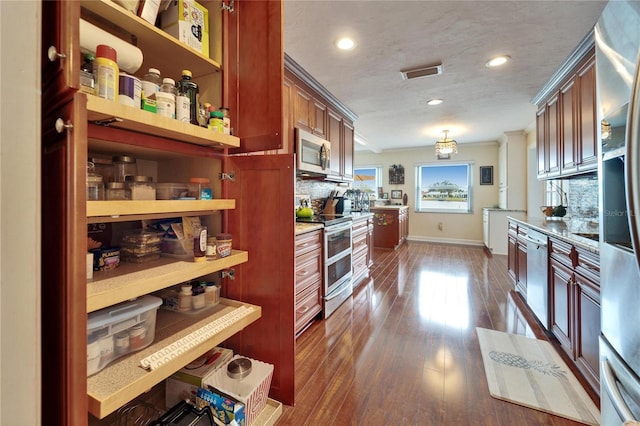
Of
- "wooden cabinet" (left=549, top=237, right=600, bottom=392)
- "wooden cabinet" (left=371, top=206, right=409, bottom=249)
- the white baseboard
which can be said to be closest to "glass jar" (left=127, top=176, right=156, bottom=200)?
"wooden cabinet" (left=549, top=237, right=600, bottom=392)

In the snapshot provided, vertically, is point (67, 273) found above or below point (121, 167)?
below

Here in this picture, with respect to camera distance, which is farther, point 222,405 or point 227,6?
point 227,6

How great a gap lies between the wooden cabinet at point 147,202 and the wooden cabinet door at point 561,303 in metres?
1.89

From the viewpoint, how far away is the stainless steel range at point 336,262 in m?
2.53

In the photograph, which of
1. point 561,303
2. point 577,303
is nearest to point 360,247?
point 561,303

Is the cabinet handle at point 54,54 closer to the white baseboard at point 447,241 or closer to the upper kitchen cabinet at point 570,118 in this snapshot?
the upper kitchen cabinet at point 570,118

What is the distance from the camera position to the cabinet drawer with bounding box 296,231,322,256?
2.08 metres

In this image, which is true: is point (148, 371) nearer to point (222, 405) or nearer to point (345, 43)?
point (222, 405)

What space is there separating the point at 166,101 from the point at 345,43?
1.76 metres

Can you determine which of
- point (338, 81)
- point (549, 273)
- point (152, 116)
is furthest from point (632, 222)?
point (338, 81)

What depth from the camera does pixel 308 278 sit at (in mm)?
2275

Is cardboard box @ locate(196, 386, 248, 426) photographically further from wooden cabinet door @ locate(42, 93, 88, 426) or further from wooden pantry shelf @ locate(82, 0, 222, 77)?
wooden pantry shelf @ locate(82, 0, 222, 77)

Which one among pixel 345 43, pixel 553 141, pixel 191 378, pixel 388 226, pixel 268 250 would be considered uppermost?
pixel 345 43
